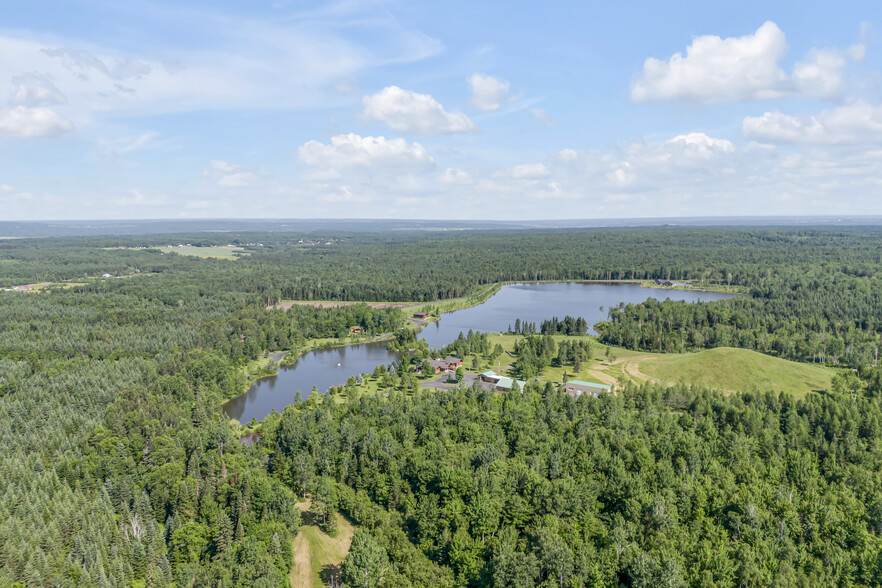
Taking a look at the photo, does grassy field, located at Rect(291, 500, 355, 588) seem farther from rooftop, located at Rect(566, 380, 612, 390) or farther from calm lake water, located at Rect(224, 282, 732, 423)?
rooftop, located at Rect(566, 380, 612, 390)

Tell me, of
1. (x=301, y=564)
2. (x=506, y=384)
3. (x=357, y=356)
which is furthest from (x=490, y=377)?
(x=301, y=564)

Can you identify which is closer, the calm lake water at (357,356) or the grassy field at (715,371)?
the grassy field at (715,371)

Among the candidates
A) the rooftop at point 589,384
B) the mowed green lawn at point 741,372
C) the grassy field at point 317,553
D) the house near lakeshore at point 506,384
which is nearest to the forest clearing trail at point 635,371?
the mowed green lawn at point 741,372

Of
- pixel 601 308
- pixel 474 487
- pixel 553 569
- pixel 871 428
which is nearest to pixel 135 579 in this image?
pixel 474 487

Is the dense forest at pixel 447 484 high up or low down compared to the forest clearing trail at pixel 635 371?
up

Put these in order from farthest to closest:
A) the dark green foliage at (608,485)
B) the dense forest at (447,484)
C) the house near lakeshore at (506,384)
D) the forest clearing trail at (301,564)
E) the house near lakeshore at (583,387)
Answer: the house near lakeshore at (506,384) < the house near lakeshore at (583,387) < the forest clearing trail at (301,564) < the dense forest at (447,484) < the dark green foliage at (608,485)

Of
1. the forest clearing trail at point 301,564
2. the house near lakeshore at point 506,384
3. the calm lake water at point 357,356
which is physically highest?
the house near lakeshore at point 506,384

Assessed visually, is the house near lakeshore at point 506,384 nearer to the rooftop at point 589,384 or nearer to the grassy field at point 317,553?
the rooftop at point 589,384
